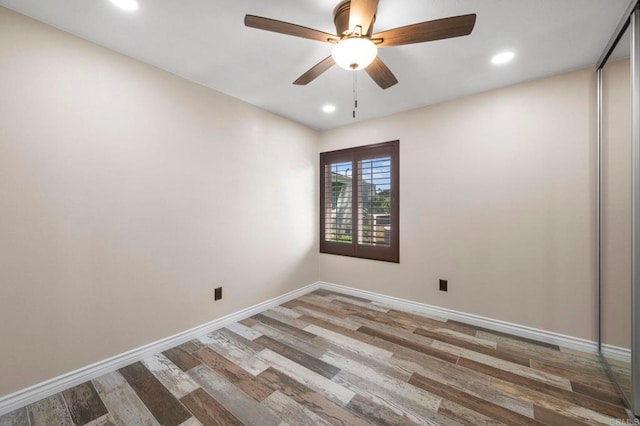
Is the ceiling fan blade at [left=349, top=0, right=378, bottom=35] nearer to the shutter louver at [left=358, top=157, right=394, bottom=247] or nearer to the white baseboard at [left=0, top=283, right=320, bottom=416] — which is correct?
the shutter louver at [left=358, top=157, right=394, bottom=247]

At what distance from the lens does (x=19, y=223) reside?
171cm

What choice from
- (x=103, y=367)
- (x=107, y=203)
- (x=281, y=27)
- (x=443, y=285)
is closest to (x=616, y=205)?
(x=443, y=285)

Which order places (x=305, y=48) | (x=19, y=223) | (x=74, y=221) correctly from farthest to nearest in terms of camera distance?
(x=305, y=48), (x=74, y=221), (x=19, y=223)

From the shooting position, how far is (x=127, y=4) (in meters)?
1.63

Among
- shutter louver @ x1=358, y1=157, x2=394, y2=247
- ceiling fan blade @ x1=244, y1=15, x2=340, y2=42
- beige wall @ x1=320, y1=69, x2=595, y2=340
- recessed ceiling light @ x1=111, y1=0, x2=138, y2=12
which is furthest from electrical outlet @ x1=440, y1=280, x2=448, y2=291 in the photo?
recessed ceiling light @ x1=111, y1=0, x2=138, y2=12

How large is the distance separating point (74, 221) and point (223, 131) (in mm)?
1536

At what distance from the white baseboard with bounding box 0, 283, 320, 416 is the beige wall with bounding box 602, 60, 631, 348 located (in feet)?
11.0

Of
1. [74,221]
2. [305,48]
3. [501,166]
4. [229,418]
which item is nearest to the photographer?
[229,418]

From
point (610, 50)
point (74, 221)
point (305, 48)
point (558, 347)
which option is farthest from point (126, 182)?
A: point (558, 347)

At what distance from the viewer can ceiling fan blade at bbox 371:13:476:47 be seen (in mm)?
1370

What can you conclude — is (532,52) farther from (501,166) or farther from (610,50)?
(501,166)

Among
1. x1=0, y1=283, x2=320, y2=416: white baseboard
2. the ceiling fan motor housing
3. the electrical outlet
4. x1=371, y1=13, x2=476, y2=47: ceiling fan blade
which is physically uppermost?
the ceiling fan motor housing

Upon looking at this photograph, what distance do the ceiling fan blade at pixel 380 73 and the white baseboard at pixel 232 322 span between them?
2.51 meters

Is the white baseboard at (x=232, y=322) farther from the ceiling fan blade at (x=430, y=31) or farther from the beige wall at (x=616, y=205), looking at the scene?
the ceiling fan blade at (x=430, y=31)
